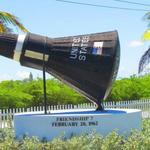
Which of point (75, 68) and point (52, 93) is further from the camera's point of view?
point (52, 93)

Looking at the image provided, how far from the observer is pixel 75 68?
863 centimetres

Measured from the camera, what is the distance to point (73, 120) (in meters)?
8.46

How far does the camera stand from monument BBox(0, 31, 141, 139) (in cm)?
848

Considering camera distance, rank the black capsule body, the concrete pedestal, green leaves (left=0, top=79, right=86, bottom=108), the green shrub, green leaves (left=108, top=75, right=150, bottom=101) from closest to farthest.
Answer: the green shrub
the concrete pedestal
the black capsule body
green leaves (left=0, top=79, right=86, bottom=108)
green leaves (left=108, top=75, right=150, bottom=101)

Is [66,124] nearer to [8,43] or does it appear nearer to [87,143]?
[87,143]

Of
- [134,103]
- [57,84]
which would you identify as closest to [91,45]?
[134,103]

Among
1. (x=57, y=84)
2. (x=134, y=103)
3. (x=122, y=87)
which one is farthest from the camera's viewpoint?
(x=122, y=87)

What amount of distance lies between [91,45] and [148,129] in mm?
1643

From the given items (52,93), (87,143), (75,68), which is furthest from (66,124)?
(52,93)

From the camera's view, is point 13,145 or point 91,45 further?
point 91,45

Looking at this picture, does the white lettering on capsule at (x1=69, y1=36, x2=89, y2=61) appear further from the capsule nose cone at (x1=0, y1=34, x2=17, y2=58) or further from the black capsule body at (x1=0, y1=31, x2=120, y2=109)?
the capsule nose cone at (x1=0, y1=34, x2=17, y2=58)

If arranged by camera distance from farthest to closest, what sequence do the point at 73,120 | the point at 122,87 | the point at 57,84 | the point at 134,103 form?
1. the point at 122,87
2. the point at 57,84
3. the point at 134,103
4. the point at 73,120

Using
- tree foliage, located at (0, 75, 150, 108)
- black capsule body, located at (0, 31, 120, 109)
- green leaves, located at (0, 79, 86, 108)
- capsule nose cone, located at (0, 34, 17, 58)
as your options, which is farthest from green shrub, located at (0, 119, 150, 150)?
green leaves, located at (0, 79, 86, 108)

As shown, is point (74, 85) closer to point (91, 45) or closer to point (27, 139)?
point (91, 45)
